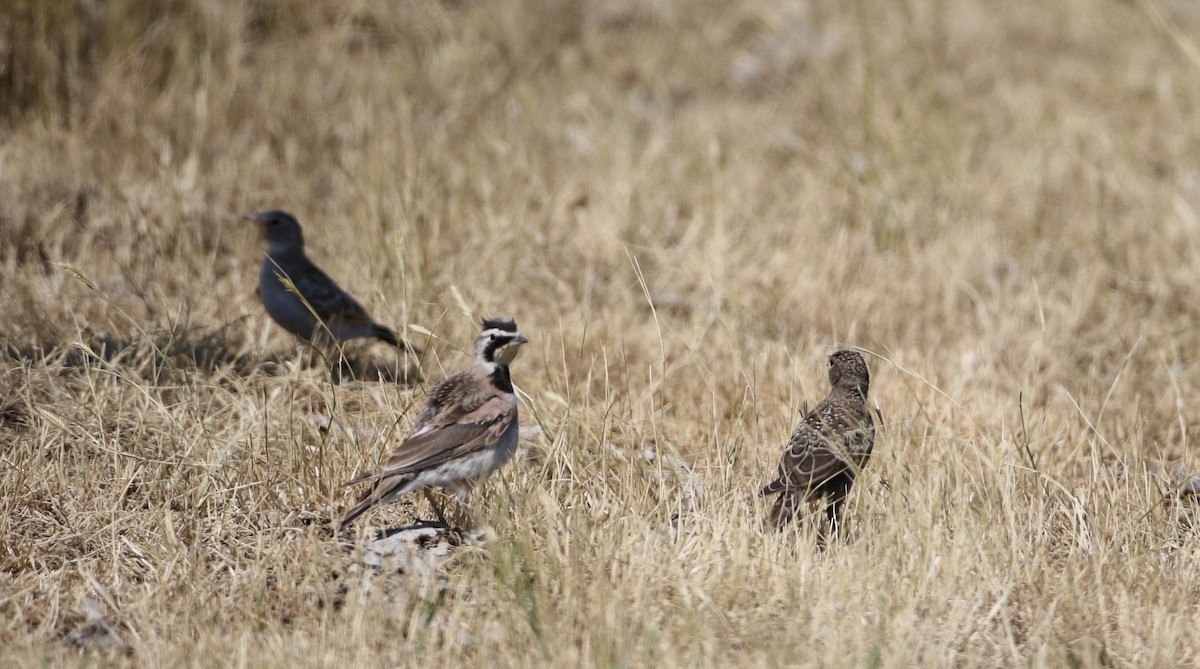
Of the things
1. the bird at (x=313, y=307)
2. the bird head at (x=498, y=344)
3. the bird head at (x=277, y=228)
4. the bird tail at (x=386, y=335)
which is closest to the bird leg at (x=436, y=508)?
the bird head at (x=498, y=344)

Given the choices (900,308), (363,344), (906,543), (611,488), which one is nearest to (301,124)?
(363,344)

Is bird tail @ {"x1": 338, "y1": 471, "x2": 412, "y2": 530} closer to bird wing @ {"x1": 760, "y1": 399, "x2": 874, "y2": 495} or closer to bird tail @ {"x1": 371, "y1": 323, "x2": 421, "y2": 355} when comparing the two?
bird wing @ {"x1": 760, "y1": 399, "x2": 874, "y2": 495}

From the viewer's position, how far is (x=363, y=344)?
7.13 meters

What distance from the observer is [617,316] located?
24.0 feet

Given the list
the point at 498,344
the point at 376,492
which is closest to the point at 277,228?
the point at 498,344

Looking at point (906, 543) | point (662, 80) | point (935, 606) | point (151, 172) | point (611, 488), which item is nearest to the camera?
point (935, 606)

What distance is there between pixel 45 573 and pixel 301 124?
→ 18.3ft

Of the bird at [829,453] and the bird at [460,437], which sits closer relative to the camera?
the bird at [460,437]

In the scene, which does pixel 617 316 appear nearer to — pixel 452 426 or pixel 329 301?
pixel 329 301

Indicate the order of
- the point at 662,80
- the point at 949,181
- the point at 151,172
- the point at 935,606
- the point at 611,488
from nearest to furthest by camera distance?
the point at 935,606
the point at 611,488
the point at 151,172
the point at 949,181
the point at 662,80

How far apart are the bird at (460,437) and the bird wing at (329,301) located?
1523 millimetres

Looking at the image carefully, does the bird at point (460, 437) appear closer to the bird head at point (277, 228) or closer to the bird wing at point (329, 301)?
the bird wing at point (329, 301)

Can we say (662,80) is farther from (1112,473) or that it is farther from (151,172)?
(1112,473)

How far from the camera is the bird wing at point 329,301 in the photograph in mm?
6789
